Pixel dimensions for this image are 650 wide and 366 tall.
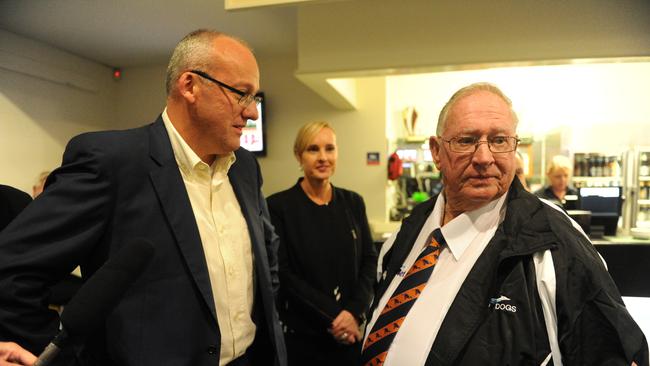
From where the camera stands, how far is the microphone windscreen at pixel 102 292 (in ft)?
2.05

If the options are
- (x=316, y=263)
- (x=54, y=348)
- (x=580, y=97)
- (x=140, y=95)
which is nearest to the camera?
(x=54, y=348)

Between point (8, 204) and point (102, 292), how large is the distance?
57.5 inches

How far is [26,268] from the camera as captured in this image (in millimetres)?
968

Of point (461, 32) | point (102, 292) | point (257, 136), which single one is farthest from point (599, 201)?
point (102, 292)

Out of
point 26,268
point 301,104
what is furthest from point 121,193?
point 301,104

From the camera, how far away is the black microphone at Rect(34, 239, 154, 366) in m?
0.61

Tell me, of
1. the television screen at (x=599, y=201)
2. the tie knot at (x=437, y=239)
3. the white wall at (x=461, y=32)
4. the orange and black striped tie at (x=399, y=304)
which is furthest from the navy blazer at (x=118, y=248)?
the television screen at (x=599, y=201)

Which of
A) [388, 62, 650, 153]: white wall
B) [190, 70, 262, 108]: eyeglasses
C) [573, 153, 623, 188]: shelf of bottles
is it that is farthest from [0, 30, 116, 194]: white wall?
[573, 153, 623, 188]: shelf of bottles

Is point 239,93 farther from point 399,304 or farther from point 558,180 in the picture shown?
point 558,180

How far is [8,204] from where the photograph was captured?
67.2 inches

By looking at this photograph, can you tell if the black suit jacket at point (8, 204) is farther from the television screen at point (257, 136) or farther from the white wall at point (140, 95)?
the white wall at point (140, 95)

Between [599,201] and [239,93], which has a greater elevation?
[239,93]

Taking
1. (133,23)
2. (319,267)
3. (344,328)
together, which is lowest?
(344,328)

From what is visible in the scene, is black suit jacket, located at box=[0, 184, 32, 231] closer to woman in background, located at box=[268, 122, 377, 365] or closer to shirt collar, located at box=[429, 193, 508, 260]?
woman in background, located at box=[268, 122, 377, 365]
